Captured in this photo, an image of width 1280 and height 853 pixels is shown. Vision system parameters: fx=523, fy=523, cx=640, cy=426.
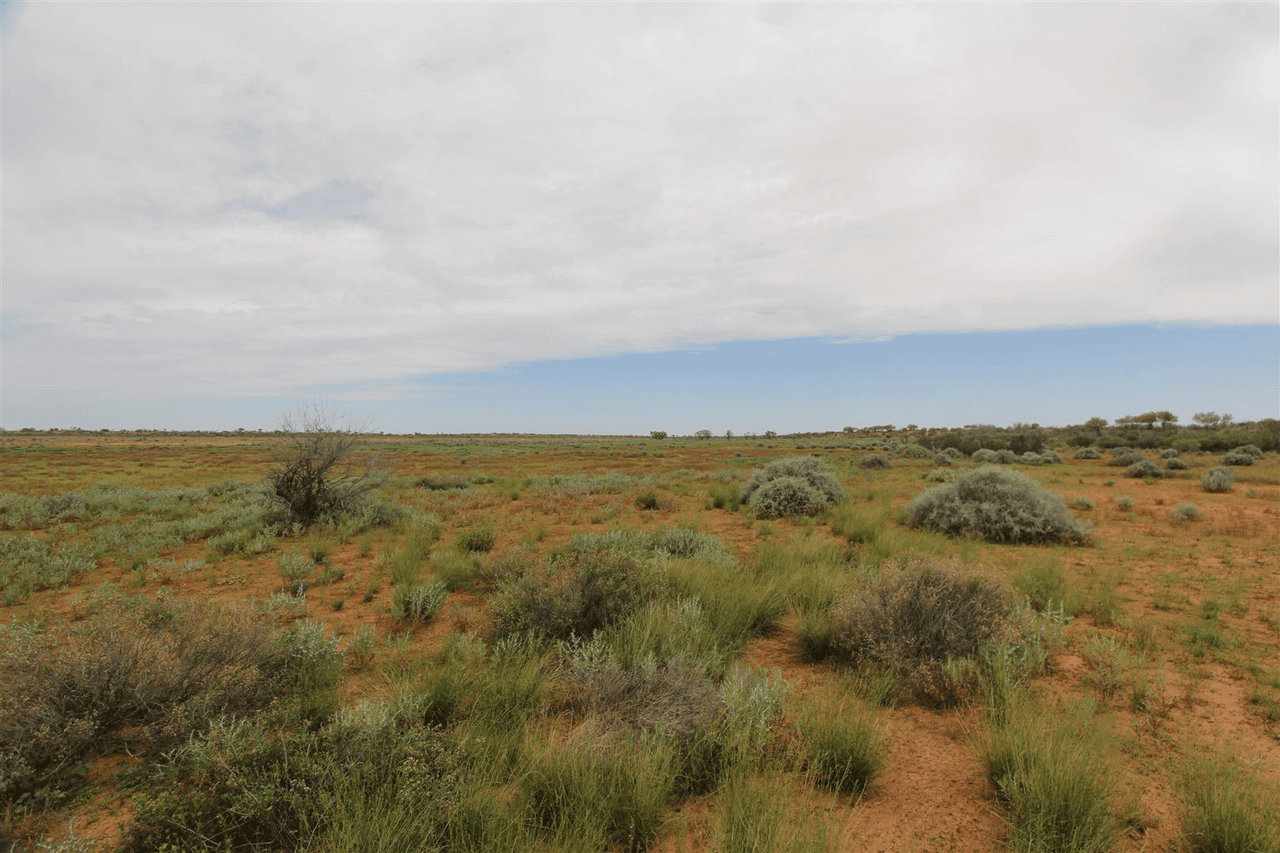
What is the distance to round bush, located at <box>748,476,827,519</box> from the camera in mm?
12492

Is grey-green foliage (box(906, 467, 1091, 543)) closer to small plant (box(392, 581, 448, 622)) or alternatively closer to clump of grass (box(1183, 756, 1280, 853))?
Answer: clump of grass (box(1183, 756, 1280, 853))

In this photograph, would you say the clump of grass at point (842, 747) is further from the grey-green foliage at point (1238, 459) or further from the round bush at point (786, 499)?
the grey-green foliage at point (1238, 459)

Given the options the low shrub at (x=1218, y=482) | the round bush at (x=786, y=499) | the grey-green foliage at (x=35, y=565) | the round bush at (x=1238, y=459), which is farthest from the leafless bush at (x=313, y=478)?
the round bush at (x=1238, y=459)

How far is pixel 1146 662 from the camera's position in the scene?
4.77 meters

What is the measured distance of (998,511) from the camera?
10125mm

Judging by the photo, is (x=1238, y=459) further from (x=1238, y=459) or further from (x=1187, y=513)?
(x=1187, y=513)

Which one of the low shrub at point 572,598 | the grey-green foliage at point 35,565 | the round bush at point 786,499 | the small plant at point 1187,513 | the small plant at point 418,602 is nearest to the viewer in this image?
the low shrub at point 572,598

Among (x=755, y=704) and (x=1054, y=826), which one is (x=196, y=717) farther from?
(x=1054, y=826)

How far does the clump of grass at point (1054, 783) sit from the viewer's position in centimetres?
262

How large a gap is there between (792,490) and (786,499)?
30 centimetres

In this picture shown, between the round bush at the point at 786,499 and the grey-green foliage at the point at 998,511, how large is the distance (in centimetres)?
210

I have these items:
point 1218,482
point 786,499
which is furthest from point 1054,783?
point 1218,482

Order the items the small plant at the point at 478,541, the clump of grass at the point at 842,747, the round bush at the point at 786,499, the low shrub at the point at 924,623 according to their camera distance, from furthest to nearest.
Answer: the round bush at the point at 786,499 → the small plant at the point at 478,541 → the low shrub at the point at 924,623 → the clump of grass at the point at 842,747

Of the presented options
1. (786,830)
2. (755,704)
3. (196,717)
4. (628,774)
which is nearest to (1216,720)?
(755,704)
